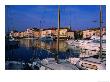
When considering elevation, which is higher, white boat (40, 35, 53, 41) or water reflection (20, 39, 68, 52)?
white boat (40, 35, 53, 41)

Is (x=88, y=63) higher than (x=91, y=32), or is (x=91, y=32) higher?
(x=91, y=32)

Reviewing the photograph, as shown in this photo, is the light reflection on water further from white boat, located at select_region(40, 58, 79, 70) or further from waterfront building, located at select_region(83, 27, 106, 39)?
waterfront building, located at select_region(83, 27, 106, 39)

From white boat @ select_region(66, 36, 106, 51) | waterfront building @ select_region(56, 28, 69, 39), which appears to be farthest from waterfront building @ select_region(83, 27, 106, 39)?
waterfront building @ select_region(56, 28, 69, 39)

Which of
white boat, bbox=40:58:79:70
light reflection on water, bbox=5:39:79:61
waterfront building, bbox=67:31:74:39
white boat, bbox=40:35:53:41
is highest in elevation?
waterfront building, bbox=67:31:74:39

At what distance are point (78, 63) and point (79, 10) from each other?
0.54m

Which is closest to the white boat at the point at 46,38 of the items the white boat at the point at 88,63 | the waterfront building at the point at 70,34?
the waterfront building at the point at 70,34

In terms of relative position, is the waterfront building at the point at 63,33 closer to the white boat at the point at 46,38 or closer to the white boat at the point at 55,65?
the white boat at the point at 46,38

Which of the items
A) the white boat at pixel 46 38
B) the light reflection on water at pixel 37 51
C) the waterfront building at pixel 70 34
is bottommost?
the light reflection on water at pixel 37 51

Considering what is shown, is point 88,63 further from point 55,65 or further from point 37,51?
point 37,51

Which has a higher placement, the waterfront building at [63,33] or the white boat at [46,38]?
the waterfront building at [63,33]

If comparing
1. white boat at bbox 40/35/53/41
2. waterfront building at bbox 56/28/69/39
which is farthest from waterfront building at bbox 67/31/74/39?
white boat at bbox 40/35/53/41

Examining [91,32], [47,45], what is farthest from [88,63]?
[47,45]
